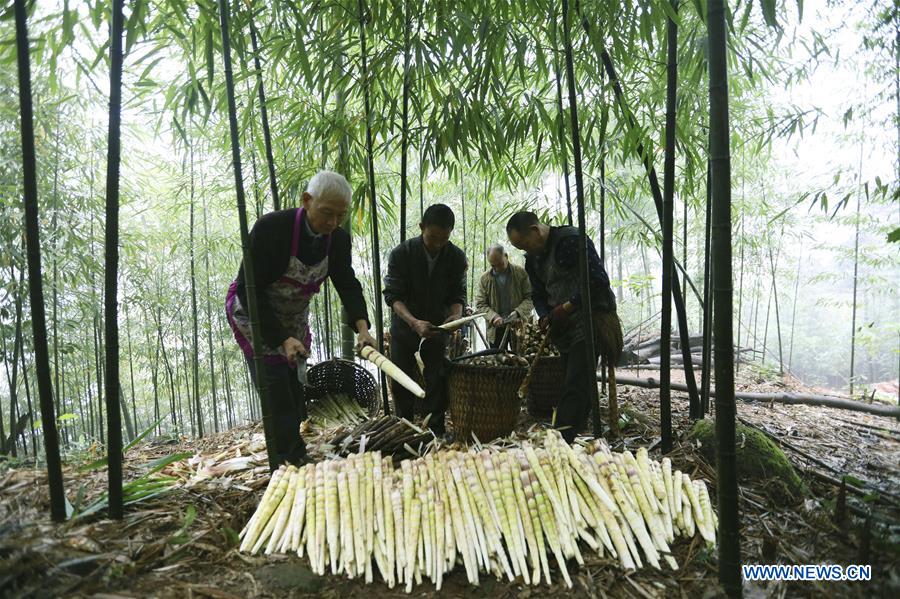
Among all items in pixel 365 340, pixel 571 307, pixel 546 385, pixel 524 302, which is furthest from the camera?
pixel 524 302

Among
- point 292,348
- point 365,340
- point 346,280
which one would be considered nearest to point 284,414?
point 292,348

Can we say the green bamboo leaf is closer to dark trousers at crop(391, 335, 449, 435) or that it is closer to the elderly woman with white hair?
the elderly woman with white hair

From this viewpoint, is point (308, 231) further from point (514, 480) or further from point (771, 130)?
point (771, 130)

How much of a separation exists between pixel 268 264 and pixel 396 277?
1024 millimetres

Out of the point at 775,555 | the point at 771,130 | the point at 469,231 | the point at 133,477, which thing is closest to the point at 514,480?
the point at 775,555

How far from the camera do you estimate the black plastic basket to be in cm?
353

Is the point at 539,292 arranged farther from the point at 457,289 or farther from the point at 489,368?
the point at 489,368

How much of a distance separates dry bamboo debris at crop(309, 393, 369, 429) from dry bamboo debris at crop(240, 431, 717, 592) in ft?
4.87

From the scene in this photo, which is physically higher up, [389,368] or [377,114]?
[377,114]

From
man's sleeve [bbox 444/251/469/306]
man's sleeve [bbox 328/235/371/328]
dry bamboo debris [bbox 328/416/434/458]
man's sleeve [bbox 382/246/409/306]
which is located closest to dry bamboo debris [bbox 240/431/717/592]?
dry bamboo debris [bbox 328/416/434/458]

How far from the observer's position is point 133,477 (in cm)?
216

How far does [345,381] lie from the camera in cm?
A: 361

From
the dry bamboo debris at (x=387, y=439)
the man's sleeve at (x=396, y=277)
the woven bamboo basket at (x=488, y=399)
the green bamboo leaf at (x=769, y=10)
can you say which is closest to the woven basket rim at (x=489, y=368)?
the woven bamboo basket at (x=488, y=399)

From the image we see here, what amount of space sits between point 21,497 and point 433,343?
6.39 ft
